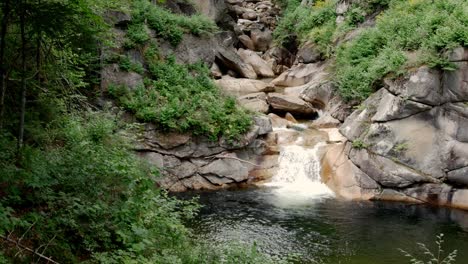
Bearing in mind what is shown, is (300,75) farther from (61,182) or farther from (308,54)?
(61,182)

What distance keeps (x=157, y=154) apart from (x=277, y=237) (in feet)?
22.9

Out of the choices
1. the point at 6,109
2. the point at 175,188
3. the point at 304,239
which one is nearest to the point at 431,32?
the point at 304,239

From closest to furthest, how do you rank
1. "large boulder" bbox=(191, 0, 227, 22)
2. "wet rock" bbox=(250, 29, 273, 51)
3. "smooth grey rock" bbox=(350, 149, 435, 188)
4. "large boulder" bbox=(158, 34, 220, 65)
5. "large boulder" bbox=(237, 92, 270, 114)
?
1. "smooth grey rock" bbox=(350, 149, 435, 188)
2. "large boulder" bbox=(158, 34, 220, 65)
3. "large boulder" bbox=(237, 92, 270, 114)
4. "large boulder" bbox=(191, 0, 227, 22)
5. "wet rock" bbox=(250, 29, 273, 51)

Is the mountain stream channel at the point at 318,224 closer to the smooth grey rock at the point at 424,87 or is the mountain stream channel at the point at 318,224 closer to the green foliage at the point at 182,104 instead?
the green foliage at the point at 182,104

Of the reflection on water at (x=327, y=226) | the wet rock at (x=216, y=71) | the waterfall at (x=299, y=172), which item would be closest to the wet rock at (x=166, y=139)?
the reflection on water at (x=327, y=226)

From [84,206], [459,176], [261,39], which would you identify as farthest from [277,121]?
[84,206]

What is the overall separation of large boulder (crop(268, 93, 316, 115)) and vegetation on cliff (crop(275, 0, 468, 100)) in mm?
2199

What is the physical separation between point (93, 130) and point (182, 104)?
325 inches

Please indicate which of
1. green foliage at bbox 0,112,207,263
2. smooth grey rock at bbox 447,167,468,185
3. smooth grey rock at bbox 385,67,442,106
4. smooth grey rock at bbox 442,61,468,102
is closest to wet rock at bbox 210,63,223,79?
smooth grey rock at bbox 385,67,442,106

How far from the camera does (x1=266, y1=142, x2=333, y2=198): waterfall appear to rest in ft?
56.6

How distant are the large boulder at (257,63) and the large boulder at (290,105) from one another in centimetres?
778

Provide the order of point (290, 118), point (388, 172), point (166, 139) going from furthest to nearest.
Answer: point (290, 118) < point (166, 139) < point (388, 172)

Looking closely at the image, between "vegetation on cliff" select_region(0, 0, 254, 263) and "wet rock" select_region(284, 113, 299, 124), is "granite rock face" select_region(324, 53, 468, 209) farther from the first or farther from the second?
"vegetation on cliff" select_region(0, 0, 254, 263)

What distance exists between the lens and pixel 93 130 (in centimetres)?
993
